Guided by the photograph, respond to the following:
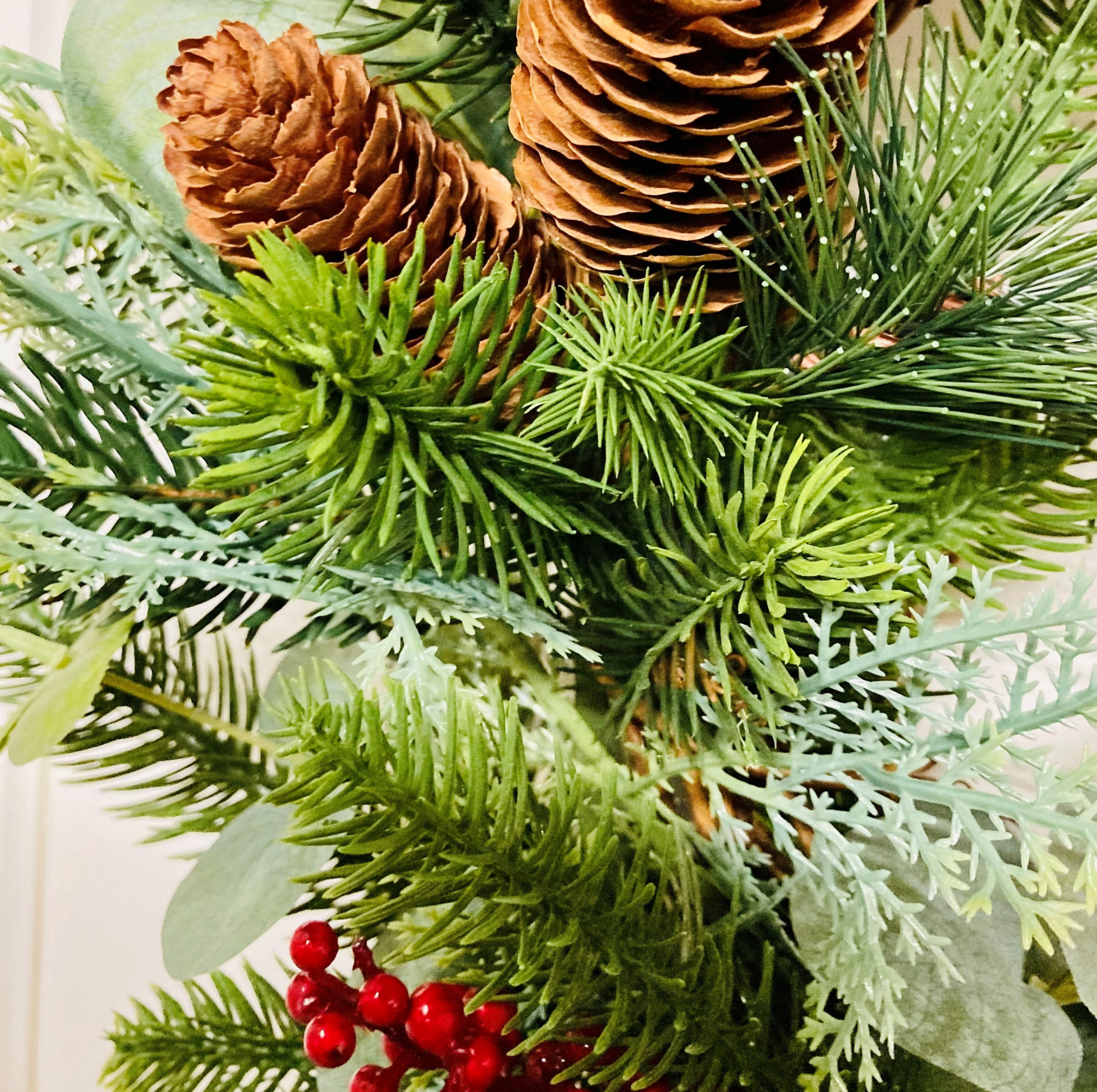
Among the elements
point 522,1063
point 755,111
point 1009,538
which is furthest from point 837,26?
point 522,1063

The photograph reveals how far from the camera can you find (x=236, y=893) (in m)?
0.27

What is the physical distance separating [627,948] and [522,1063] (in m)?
0.06

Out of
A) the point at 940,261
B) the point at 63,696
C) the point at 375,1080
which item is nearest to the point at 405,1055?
the point at 375,1080

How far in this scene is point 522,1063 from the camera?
240mm

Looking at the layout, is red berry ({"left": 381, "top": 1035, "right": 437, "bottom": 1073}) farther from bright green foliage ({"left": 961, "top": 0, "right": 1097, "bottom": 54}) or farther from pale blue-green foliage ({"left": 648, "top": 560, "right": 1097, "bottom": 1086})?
bright green foliage ({"left": 961, "top": 0, "right": 1097, "bottom": 54})

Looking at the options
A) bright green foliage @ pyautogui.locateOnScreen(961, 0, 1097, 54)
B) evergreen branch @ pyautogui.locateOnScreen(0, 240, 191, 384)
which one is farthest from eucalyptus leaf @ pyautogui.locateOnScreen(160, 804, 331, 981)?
bright green foliage @ pyautogui.locateOnScreen(961, 0, 1097, 54)

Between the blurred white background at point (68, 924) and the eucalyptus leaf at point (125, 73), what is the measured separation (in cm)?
48

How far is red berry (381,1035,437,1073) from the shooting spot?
24 cm

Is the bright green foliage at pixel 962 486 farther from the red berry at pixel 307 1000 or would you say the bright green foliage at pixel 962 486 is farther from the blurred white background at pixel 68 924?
the blurred white background at pixel 68 924

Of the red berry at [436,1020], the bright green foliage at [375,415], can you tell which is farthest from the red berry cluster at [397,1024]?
the bright green foliage at [375,415]

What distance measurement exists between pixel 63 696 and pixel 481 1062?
0.44 ft

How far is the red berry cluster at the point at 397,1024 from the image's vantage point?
225mm

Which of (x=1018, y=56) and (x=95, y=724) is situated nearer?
(x=1018, y=56)

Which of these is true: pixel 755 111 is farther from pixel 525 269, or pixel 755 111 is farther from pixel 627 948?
pixel 627 948
